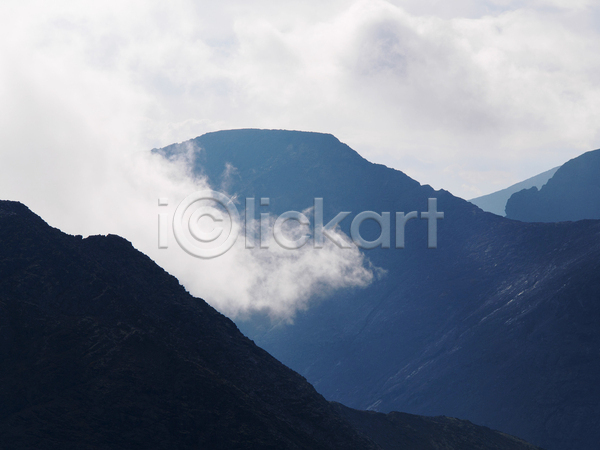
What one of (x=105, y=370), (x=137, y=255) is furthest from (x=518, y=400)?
(x=105, y=370)

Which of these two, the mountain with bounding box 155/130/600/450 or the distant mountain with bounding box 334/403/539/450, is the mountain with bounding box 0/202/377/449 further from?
the mountain with bounding box 155/130/600/450

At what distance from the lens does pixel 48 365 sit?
142ft

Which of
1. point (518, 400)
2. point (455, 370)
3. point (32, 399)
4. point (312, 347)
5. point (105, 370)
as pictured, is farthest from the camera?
point (312, 347)

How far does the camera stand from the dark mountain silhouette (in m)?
41.1

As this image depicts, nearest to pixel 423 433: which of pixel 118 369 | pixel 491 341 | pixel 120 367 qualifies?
pixel 120 367

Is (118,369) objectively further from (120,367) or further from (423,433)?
(423,433)

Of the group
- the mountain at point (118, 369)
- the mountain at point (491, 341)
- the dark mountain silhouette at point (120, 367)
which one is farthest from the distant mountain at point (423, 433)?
the mountain at point (491, 341)

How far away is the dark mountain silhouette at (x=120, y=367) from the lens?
1618 inches

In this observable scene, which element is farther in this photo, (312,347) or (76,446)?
(312,347)

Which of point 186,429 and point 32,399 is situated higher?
point 32,399

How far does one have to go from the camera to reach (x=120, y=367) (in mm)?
44375

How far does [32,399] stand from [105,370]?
518 cm

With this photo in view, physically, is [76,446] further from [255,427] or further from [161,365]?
[255,427]

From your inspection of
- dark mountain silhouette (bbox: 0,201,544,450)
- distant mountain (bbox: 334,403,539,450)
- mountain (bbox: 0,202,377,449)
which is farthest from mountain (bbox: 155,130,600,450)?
mountain (bbox: 0,202,377,449)
